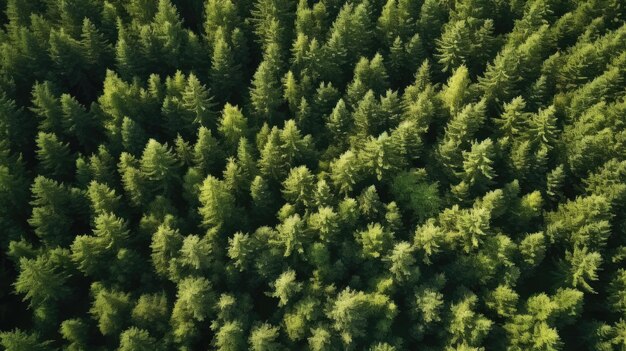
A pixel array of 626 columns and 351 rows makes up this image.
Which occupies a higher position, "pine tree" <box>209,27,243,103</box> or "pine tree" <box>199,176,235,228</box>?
"pine tree" <box>209,27,243,103</box>

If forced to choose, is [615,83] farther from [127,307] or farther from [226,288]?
[127,307]

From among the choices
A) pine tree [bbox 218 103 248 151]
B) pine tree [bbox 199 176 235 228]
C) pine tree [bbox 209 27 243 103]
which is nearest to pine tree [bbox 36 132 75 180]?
pine tree [bbox 199 176 235 228]

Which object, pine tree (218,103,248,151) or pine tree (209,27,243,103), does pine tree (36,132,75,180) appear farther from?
pine tree (209,27,243,103)

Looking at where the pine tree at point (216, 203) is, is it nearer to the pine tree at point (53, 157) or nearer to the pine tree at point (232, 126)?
the pine tree at point (232, 126)

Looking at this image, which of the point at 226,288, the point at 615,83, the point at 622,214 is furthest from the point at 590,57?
the point at 226,288

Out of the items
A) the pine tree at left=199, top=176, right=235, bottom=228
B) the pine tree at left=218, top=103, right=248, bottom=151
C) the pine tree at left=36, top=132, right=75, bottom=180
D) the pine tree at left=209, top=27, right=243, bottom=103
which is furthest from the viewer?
the pine tree at left=209, top=27, right=243, bottom=103

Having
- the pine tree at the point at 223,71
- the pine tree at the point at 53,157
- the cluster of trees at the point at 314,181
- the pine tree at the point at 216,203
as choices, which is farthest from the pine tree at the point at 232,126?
the pine tree at the point at 53,157

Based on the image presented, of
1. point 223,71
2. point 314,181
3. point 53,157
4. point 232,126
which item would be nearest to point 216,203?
point 232,126

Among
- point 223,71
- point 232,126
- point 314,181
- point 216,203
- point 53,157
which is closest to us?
point 216,203

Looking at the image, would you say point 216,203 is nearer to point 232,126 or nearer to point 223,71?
point 232,126
